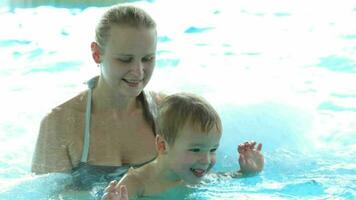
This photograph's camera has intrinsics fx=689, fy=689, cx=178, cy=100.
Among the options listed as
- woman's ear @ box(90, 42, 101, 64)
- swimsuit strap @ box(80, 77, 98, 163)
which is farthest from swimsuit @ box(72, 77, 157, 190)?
woman's ear @ box(90, 42, 101, 64)

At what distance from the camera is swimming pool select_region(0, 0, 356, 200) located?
375cm

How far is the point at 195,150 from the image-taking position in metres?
2.99

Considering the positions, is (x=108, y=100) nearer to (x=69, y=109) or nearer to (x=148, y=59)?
(x=69, y=109)

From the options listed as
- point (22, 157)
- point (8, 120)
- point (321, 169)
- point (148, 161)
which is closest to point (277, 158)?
point (321, 169)

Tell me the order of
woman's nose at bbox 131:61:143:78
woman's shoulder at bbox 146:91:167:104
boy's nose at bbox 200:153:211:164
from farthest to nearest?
1. woman's shoulder at bbox 146:91:167:104
2. woman's nose at bbox 131:61:143:78
3. boy's nose at bbox 200:153:211:164

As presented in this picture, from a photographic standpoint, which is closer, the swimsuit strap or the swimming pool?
the swimsuit strap

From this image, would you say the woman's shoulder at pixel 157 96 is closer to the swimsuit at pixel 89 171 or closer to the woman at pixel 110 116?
the woman at pixel 110 116

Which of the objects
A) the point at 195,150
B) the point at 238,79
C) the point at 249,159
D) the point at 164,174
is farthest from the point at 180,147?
the point at 238,79

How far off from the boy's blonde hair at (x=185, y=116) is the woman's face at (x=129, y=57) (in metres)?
0.25

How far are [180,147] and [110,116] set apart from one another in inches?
26.1

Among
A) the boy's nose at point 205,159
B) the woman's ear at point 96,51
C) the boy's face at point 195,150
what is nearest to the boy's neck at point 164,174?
the boy's face at point 195,150

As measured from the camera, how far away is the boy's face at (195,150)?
9.76ft

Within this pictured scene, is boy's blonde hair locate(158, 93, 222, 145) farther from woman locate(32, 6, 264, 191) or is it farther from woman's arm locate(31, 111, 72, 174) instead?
woman's arm locate(31, 111, 72, 174)

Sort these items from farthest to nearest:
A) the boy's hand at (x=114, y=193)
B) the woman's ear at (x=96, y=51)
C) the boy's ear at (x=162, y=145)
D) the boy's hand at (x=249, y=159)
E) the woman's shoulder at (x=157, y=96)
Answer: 1. the woman's shoulder at (x=157, y=96)
2. the boy's hand at (x=249, y=159)
3. the woman's ear at (x=96, y=51)
4. the boy's ear at (x=162, y=145)
5. the boy's hand at (x=114, y=193)
